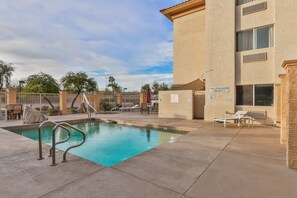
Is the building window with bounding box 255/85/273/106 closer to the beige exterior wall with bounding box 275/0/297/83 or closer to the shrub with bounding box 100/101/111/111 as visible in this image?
the beige exterior wall with bounding box 275/0/297/83

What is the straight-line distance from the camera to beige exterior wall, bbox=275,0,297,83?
32.0 feet

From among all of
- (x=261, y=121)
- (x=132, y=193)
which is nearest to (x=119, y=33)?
(x=261, y=121)

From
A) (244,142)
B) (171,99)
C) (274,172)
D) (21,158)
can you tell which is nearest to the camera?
(274,172)

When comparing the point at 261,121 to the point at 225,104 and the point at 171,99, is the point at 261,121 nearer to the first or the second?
the point at 225,104

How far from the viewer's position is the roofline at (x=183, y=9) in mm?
15273

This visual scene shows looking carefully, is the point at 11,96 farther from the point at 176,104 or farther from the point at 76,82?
the point at 176,104

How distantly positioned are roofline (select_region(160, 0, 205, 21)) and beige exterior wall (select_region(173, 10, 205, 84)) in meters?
0.32

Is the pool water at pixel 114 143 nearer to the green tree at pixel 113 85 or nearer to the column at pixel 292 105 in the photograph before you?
the column at pixel 292 105

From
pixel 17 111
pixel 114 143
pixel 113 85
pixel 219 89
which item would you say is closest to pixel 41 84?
pixel 17 111

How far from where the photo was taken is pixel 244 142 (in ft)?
21.0

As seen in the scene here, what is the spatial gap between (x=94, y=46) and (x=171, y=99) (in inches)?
369

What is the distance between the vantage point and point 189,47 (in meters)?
16.1

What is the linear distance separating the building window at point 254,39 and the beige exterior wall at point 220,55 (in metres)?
0.46

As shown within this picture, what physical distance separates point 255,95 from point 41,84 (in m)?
29.9
